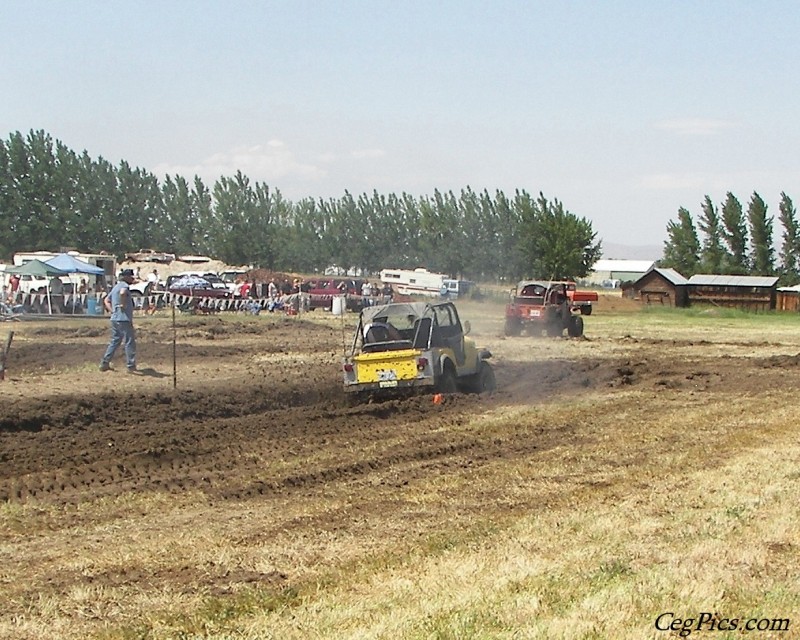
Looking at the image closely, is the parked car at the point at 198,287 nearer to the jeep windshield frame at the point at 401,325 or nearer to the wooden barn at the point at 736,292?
the jeep windshield frame at the point at 401,325

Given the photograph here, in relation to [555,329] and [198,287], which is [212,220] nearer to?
[198,287]

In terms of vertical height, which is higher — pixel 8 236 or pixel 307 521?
pixel 8 236

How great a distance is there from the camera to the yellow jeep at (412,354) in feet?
54.1

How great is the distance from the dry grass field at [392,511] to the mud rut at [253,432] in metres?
0.06

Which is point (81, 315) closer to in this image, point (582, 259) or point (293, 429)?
point (293, 429)

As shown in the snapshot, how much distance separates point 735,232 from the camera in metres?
103

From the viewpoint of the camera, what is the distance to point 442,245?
83.3 meters

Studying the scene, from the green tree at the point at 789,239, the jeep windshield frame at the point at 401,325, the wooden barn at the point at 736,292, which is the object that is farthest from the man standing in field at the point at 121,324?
the green tree at the point at 789,239

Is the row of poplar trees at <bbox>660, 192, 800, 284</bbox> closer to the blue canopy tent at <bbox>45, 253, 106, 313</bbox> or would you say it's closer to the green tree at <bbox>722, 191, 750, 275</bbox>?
the green tree at <bbox>722, 191, 750, 275</bbox>

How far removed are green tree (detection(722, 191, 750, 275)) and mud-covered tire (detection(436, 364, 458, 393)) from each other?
8995 centimetres

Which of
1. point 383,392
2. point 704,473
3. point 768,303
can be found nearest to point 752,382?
point 383,392

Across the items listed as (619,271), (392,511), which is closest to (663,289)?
(392,511)

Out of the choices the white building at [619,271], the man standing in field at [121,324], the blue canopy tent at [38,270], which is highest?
the white building at [619,271]

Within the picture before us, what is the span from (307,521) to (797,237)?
100150 millimetres
